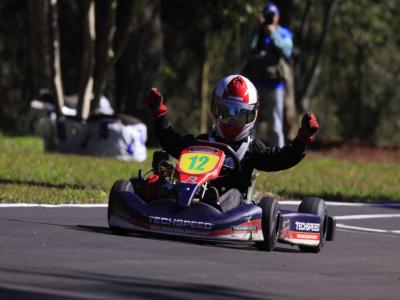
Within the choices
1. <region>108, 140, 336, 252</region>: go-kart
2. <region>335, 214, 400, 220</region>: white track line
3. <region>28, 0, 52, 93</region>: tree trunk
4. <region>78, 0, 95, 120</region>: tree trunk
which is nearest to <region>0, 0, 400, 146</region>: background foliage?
<region>28, 0, 52, 93</region>: tree trunk

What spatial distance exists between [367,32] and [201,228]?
24549 millimetres

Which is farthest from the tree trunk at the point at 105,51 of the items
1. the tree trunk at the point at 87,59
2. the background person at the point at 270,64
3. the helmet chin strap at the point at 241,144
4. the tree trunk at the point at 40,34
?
the helmet chin strap at the point at 241,144

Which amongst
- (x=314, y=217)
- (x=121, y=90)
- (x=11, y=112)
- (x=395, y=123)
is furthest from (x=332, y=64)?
(x=314, y=217)

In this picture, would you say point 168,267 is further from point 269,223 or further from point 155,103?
point 155,103

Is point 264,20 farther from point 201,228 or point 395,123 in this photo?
point 395,123

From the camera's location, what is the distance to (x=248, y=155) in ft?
32.4

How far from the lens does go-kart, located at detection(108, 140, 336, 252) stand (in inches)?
349

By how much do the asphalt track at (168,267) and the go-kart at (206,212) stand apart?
0.12 m

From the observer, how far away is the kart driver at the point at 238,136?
9.72 meters

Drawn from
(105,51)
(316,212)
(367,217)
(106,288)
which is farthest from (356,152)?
(106,288)

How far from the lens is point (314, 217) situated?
9.48 metres

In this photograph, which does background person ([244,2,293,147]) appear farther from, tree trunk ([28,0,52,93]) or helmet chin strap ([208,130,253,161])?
helmet chin strap ([208,130,253,161])

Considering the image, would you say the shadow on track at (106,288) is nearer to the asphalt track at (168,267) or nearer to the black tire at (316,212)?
the asphalt track at (168,267)

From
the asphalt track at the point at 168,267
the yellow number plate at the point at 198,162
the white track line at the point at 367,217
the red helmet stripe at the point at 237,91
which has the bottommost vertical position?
the white track line at the point at 367,217
